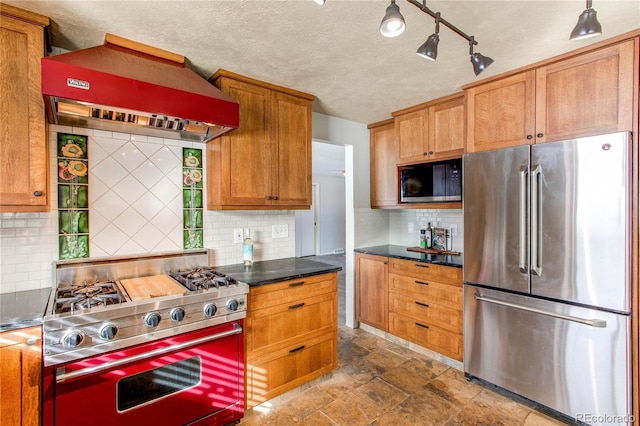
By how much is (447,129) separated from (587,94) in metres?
1.04

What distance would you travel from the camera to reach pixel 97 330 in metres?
1.45

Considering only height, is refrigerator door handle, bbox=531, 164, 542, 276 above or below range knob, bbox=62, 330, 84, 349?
above

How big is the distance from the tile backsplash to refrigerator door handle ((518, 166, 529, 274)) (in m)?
2.15

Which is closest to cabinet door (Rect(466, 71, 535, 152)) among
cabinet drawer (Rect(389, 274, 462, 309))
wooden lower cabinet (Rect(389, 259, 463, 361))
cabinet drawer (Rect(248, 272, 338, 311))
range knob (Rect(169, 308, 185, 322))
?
wooden lower cabinet (Rect(389, 259, 463, 361))

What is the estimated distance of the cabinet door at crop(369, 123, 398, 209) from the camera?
341 cm

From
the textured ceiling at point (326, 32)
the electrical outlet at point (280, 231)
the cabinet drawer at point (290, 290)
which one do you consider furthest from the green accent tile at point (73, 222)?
the electrical outlet at point (280, 231)

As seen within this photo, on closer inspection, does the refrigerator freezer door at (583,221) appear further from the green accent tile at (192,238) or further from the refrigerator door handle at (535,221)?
the green accent tile at (192,238)

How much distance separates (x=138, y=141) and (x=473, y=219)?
8.29ft

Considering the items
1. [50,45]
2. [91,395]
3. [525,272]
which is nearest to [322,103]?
[50,45]

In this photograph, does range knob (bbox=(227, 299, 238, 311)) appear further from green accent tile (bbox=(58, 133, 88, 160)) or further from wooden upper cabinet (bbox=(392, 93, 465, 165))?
wooden upper cabinet (bbox=(392, 93, 465, 165))

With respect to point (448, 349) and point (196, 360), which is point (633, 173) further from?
point (196, 360)

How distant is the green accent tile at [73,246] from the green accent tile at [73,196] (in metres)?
0.19

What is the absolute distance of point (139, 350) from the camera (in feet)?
5.14

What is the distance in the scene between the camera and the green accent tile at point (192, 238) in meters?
2.37
